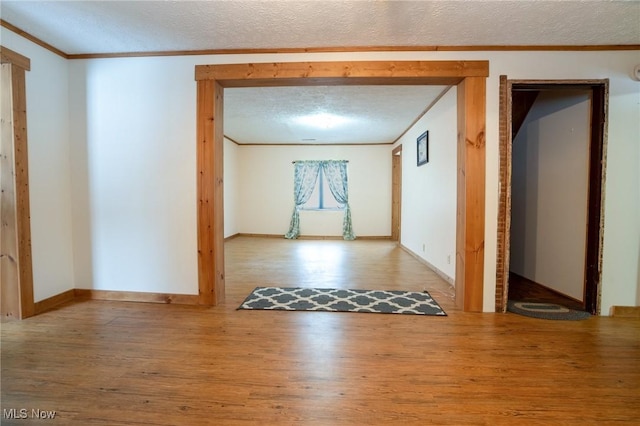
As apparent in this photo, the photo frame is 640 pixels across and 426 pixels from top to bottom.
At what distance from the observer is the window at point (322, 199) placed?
7727 mm

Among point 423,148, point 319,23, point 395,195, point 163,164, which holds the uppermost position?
point 319,23

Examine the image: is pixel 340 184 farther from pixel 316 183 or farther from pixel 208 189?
pixel 208 189

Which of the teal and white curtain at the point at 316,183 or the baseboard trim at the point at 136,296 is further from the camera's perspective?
the teal and white curtain at the point at 316,183

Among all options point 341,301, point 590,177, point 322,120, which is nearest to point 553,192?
point 590,177

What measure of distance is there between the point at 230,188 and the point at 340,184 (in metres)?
2.78

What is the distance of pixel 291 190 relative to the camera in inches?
307

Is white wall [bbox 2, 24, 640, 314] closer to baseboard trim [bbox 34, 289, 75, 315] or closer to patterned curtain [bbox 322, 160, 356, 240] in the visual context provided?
baseboard trim [bbox 34, 289, 75, 315]

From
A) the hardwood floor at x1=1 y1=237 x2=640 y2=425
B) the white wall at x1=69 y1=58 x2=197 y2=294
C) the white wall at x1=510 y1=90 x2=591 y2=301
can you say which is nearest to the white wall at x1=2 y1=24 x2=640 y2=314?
the white wall at x1=69 y1=58 x2=197 y2=294

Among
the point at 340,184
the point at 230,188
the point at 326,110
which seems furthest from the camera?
the point at 340,184

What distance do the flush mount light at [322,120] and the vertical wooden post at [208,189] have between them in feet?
7.47

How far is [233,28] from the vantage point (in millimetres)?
2393

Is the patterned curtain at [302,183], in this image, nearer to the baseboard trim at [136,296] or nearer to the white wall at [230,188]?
the white wall at [230,188]

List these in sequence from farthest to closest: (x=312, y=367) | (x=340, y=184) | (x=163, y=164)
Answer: (x=340, y=184) → (x=163, y=164) → (x=312, y=367)

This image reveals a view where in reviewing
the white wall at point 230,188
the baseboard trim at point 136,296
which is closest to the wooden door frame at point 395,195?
the white wall at point 230,188
